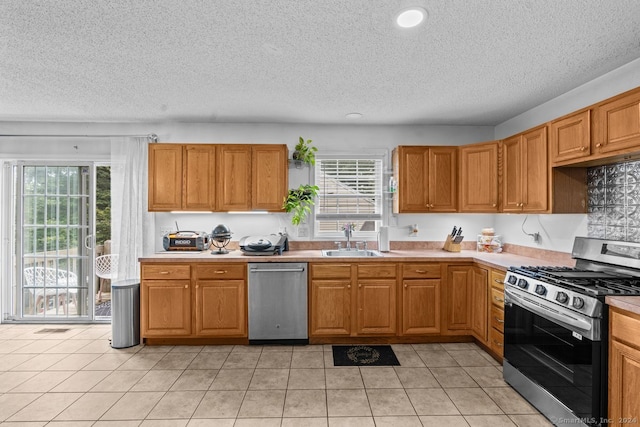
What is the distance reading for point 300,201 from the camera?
3939mm

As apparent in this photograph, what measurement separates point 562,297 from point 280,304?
2.36 metres

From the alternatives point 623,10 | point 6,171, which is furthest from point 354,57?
point 6,171

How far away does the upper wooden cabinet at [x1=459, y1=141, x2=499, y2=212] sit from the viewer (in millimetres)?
3570

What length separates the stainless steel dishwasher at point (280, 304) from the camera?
11.3 ft

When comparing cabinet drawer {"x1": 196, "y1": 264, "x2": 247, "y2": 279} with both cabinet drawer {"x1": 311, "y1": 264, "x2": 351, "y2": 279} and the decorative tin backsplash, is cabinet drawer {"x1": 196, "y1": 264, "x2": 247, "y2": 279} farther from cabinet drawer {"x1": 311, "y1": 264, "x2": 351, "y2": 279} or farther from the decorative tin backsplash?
the decorative tin backsplash

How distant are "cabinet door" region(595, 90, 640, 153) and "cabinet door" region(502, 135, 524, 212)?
2.77 feet

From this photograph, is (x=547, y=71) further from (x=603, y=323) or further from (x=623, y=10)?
(x=603, y=323)

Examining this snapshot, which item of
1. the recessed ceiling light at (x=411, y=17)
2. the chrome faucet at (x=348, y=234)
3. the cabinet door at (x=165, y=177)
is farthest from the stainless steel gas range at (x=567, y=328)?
the cabinet door at (x=165, y=177)

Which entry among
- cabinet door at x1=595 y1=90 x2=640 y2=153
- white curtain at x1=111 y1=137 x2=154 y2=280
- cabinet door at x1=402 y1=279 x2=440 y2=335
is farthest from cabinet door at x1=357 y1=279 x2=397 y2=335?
white curtain at x1=111 y1=137 x2=154 y2=280

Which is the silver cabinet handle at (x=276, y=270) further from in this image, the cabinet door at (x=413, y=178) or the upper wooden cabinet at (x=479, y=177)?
the upper wooden cabinet at (x=479, y=177)

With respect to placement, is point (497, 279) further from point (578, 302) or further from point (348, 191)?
point (348, 191)

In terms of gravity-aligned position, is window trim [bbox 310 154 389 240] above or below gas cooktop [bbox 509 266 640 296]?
above

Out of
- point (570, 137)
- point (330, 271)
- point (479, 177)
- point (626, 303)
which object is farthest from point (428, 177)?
point (626, 303)

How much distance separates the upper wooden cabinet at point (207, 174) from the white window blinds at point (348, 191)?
682 millimetres
